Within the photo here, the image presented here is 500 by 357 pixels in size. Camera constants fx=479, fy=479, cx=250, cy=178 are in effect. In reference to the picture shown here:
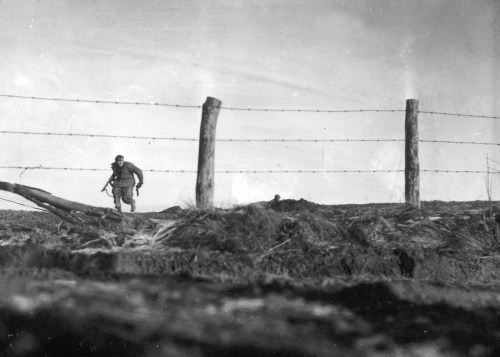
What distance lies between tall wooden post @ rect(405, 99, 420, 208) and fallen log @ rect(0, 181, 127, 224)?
177 inches

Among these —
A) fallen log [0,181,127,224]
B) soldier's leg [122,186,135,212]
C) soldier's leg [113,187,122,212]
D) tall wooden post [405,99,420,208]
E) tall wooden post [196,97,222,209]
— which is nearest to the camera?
fallen log [0,181,127,224]

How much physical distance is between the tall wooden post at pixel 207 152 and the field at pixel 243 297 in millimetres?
3644

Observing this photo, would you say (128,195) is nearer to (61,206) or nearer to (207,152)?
(207,152)

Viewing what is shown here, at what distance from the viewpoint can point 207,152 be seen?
595 cm

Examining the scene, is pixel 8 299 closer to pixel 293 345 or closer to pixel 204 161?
pixel 293 345

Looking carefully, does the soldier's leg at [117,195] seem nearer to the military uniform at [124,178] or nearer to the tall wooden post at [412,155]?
the military uniform at [124,178]

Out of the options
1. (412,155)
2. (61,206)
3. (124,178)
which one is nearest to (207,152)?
(412,155)

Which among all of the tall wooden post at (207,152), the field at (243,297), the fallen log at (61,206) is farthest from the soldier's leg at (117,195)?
the field at (243,297)

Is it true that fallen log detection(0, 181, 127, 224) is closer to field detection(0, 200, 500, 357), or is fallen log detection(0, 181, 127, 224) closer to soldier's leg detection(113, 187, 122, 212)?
field detection(0, 200, 500, 357)

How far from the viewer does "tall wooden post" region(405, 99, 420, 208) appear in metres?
6.14

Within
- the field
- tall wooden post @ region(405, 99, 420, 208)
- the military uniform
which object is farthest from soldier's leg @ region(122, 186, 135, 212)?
the field

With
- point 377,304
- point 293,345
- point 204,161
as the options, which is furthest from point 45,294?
point 204,161

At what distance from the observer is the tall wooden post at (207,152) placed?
5.83 meters

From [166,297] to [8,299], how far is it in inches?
22.5
